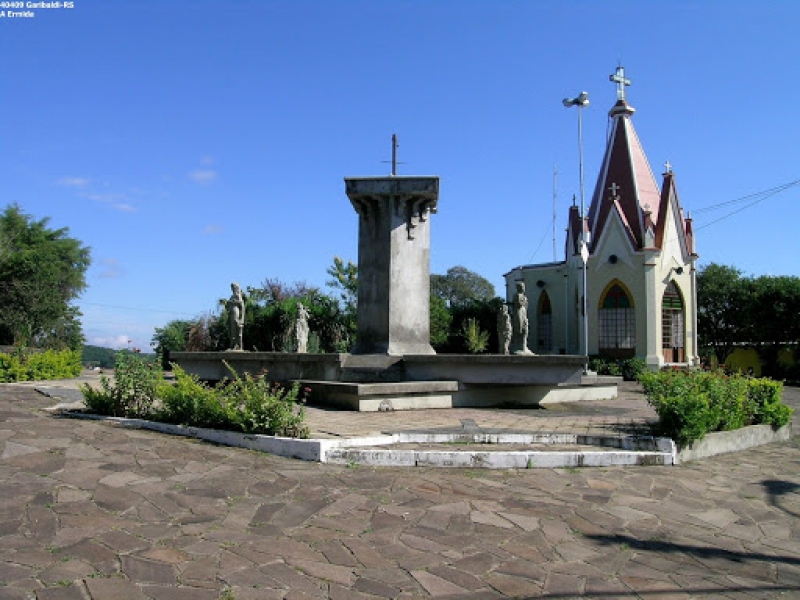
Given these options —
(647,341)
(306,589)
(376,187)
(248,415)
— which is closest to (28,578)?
(306,589)

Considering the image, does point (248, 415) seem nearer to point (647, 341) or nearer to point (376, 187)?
point (376, 187)

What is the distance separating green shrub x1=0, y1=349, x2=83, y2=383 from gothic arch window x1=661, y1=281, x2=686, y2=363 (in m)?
24.7

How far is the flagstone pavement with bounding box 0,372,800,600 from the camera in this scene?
395cm

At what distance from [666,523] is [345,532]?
2736mm

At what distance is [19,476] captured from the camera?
18.2ft

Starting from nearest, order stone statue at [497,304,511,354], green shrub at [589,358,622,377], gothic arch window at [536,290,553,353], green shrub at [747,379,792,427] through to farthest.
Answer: green shrub at [747,379,792,427]
stone statue at [497,304,511,354]
green shrub at [589,358,622,377]
gothic arch window at [536,290,553,353]

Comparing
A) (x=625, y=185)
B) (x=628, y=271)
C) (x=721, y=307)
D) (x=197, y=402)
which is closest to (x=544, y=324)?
(x=628, y=271)

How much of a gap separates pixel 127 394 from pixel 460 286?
4957 centimetres

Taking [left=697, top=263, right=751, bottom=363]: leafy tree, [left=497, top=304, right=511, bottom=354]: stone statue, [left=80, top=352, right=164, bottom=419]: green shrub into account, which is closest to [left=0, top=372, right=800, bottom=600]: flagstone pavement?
[left=80, top=352, right=164, bottom=419]: green shrub

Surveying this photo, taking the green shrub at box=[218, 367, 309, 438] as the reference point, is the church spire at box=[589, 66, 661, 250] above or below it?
above

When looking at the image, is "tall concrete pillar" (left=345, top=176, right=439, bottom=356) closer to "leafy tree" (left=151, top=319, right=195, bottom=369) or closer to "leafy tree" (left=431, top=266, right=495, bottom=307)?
"leafy tree" (left=151, top=319, right=195, bottom=369)

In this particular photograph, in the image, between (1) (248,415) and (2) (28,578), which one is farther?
(1) (248,415)

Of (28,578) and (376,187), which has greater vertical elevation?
(376,187)

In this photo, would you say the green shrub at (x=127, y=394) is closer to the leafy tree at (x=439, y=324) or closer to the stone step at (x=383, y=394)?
the stone step at (x=383, y=394)
